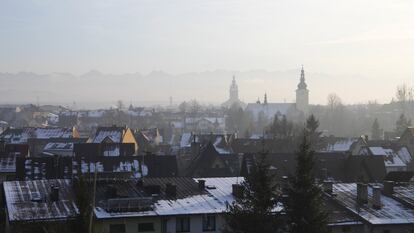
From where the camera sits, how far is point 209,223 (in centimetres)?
3316

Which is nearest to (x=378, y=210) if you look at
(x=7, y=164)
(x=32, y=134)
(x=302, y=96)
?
(x=7, y=164)

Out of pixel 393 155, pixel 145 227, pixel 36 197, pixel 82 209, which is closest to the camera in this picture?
pixel 82 209

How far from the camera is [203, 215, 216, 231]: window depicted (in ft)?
108

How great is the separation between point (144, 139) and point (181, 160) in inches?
766

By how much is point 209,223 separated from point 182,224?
4.89ft

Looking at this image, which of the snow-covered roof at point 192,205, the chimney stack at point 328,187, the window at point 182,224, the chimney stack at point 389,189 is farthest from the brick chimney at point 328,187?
the window at point 182,224

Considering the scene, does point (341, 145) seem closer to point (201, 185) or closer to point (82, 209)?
point (201, 185)

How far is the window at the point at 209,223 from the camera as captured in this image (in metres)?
33.0

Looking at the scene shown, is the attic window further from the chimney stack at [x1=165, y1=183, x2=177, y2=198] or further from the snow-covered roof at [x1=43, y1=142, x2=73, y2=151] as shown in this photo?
the snow-covered roof at [x1=43, y1=142, x2=73, y2=151]

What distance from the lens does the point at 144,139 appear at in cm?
10044

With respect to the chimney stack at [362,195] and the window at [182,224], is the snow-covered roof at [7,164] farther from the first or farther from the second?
the chimney stack at [362,195]

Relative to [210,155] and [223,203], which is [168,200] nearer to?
[223,203]

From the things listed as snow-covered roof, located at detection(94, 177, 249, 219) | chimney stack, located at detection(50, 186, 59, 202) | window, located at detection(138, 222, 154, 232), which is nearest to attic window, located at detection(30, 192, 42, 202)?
chimney stack, located at detection(50, 186, 59, 202)

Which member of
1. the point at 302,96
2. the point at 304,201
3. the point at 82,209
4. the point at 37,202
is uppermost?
the point at 302,96
